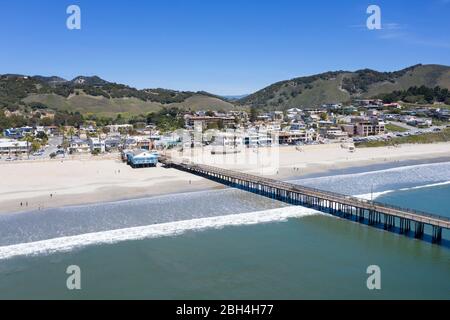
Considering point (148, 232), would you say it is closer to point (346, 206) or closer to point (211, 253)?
point (211, 253)

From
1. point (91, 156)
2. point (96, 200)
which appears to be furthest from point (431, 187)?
point (91, 156)

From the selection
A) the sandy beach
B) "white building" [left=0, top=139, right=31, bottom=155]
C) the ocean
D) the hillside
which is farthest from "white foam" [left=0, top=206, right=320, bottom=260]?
the hillside

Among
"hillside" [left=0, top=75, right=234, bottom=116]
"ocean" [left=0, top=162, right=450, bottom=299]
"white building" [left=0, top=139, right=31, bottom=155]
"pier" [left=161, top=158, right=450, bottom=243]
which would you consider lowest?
"ocean" [left=0, top=162, right=450, bottom=299]

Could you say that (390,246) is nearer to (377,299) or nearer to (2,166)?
(377,299)

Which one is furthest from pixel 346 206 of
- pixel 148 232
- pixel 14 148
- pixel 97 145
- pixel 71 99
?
pixel 71 99

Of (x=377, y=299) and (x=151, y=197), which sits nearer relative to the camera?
(x=377, y=299)

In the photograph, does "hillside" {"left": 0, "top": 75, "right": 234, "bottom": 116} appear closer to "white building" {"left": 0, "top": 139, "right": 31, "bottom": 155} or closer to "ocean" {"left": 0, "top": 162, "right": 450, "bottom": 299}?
"white building" {"left": 0, "top": 139, "right": 31, "bottom": 155}
